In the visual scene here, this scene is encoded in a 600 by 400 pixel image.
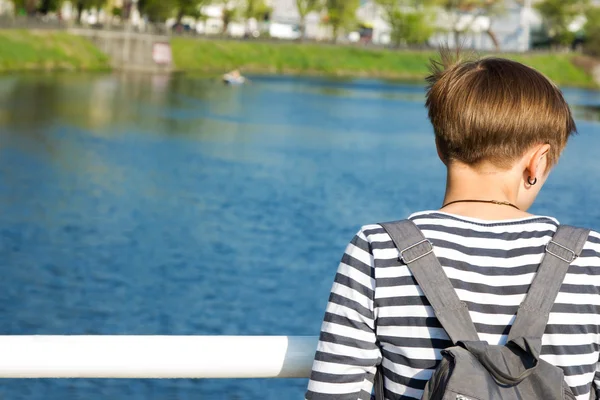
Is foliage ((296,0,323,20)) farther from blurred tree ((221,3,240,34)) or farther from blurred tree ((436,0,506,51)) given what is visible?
blurred tree ((436,0,506,51))

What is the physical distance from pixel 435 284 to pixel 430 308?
→ 0.21 feet

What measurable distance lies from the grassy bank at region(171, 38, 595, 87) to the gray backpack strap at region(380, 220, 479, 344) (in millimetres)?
68021

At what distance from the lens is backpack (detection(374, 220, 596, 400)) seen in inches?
65.7

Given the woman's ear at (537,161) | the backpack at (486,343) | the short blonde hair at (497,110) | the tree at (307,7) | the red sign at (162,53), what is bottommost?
the red sign at (162,53)

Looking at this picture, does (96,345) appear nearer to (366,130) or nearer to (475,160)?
(475,160)

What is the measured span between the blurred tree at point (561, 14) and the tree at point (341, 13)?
2532 cm

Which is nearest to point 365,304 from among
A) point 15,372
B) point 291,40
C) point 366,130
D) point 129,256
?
point 15,372

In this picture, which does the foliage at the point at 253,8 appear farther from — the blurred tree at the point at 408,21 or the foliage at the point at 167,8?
the blurred tree at the point at 408,21

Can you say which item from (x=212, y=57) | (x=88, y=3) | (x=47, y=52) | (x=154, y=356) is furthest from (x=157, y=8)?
(x=154, y=356)

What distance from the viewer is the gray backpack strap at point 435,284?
178 cm

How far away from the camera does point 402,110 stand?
42.4 metres

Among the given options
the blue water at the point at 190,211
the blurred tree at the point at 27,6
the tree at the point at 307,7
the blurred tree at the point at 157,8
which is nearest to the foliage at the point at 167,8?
the blurred tree at the point at 157,8

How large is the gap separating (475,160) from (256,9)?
90.4 meters

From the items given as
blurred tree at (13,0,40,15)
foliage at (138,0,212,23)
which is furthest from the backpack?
foliage at (138,0,212,23)
